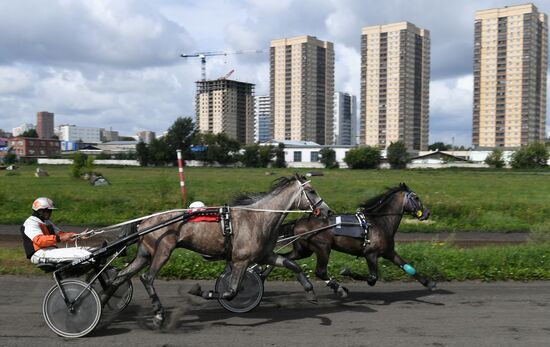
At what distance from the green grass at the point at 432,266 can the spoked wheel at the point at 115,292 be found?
165cm

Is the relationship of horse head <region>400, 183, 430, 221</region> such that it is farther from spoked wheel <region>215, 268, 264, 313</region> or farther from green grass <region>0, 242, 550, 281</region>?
spoked wheel <region>215, 268, 264, 313</region>

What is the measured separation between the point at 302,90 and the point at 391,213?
120 metres

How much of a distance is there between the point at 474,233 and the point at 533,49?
10817 centimetres

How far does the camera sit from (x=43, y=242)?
5.59 metres

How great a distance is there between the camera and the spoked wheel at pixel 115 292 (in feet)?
20.5

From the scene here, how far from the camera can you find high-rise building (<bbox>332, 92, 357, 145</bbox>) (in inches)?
6476

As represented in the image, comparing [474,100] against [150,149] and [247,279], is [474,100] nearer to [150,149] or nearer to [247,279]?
[150,149]

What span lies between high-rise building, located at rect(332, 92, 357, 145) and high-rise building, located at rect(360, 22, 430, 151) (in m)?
41.5

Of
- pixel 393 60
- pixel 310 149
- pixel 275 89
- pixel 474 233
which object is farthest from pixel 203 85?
pixel 474 233

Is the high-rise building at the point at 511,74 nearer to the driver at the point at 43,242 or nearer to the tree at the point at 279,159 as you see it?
the tree at the point at 279,159

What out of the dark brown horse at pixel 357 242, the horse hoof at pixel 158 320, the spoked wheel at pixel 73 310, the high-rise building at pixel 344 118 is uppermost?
the high-rise building at pixel 344 118

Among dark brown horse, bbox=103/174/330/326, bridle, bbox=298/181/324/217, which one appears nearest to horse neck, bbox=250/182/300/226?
dark brown horse, bbox=103/174/330/326

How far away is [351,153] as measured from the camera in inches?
3051

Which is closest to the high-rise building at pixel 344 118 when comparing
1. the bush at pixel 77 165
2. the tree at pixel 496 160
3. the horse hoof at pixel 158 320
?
the tree at pixel 496 160
